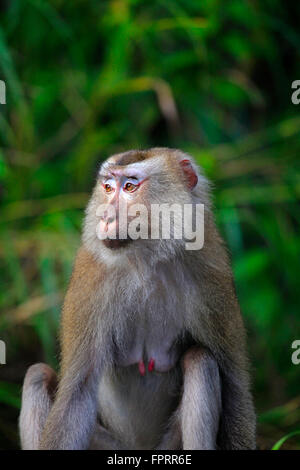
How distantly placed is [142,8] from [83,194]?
180 centimetres

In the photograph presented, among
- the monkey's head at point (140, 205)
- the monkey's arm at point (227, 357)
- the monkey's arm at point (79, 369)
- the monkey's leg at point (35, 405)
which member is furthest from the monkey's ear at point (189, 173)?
the monkey's leg at point (35, 405)

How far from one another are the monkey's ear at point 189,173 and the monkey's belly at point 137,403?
2.97ft

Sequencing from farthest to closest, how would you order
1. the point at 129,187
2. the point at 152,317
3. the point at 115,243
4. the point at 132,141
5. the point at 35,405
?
the point at 132,141 → the point at 35,405 → the point at 152,317 → the point at 129,187 → the point at 115,243

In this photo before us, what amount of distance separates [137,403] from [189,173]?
1.17 metres

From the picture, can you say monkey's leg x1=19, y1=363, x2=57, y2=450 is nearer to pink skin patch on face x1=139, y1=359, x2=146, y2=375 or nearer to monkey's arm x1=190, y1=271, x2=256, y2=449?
pink skin patch on face x1=139, y1=359, x2=146, y2=375

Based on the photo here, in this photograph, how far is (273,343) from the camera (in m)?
6.55

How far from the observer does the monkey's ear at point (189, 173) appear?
12.1 ft

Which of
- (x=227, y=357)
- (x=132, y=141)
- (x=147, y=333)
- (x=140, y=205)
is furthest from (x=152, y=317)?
(x=132, y=141)

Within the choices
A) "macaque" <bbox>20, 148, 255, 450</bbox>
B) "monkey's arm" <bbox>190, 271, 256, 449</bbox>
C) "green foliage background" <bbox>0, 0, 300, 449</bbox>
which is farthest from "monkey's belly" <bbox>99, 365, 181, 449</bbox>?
"green foliage background" <bbox>0, 0, 300, 449</bbox>

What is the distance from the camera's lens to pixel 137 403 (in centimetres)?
379

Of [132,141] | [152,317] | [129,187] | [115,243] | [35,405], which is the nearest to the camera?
[115,243]

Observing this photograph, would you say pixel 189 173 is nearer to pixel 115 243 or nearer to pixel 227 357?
pixel 115 243
